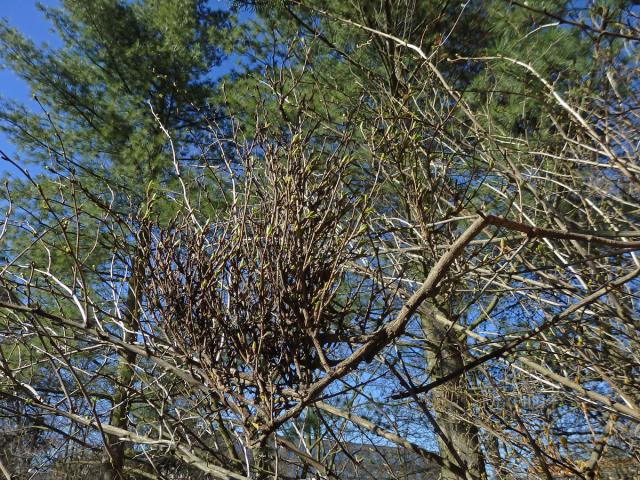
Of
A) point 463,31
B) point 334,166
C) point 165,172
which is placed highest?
point 165,172

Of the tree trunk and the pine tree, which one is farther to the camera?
the pine tree

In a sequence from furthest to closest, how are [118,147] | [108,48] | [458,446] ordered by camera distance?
[108,48] → [118,147] → [458,446]

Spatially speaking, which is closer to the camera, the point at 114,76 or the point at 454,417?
the point at 454,417

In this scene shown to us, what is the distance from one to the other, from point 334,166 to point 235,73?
522 centimetres

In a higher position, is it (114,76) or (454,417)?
(114,76)

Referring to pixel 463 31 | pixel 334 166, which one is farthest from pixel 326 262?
pixel 463 31

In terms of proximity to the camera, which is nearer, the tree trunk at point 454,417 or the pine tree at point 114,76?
the tree trunk at point 454,417

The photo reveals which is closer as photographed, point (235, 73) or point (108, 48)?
point (235, 73)

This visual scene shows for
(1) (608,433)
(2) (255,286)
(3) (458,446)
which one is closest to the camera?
(2) (255,286)

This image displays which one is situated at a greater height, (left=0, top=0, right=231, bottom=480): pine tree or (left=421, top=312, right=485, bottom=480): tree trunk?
(left=0, top=0, right=231, bottom=480): pine tree

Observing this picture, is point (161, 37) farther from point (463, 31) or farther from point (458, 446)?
point (458, 446)

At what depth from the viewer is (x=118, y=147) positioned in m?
7.75

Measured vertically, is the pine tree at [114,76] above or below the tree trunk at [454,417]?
above

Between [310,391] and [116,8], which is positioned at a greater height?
[116,8]
